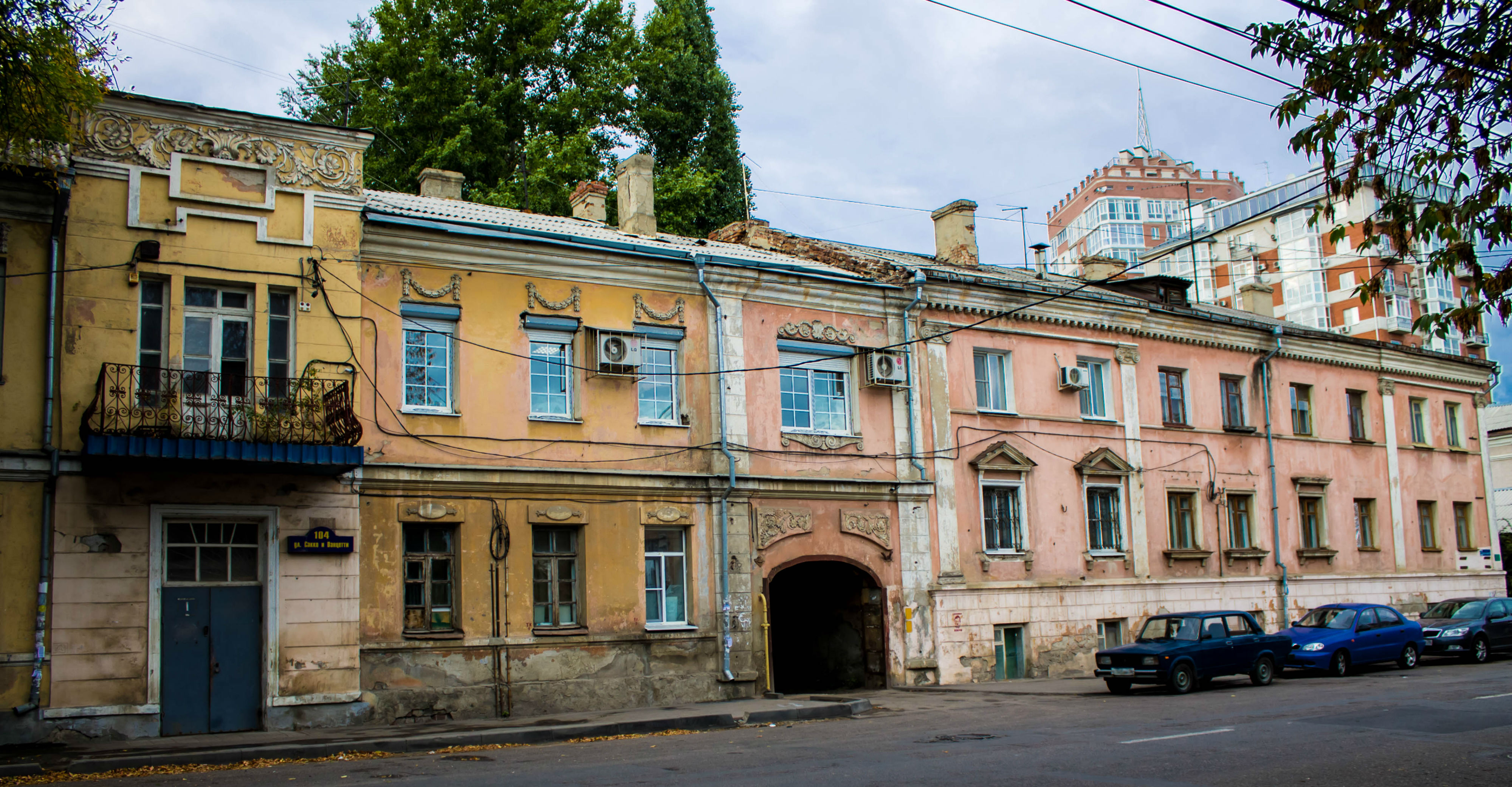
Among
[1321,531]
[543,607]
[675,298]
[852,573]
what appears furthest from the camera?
[1321,531]

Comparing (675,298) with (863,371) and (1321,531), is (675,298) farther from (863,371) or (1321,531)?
(1321,531)

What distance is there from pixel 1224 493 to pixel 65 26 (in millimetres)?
24501

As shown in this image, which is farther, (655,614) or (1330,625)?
(1330,625)

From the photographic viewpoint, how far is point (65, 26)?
13.2 meters

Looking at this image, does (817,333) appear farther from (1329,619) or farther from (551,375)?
(1329,619)

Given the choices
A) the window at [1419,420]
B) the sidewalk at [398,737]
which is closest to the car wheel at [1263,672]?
the sidewalk at [398,737]

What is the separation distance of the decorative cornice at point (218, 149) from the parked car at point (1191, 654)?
1403 centimetres

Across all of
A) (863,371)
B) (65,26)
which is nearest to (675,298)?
(863,371)

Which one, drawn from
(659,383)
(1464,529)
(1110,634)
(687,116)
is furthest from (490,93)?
(1464,529)

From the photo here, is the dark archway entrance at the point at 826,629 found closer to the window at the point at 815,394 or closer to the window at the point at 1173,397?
the window at the point at 815,394

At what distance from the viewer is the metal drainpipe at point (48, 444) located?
14781 mm

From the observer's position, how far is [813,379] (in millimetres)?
22578

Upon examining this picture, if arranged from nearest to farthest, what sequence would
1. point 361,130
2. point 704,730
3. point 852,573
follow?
point 704,730 → point 361,130 → point 852,573

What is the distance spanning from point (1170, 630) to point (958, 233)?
1218 centimetres
